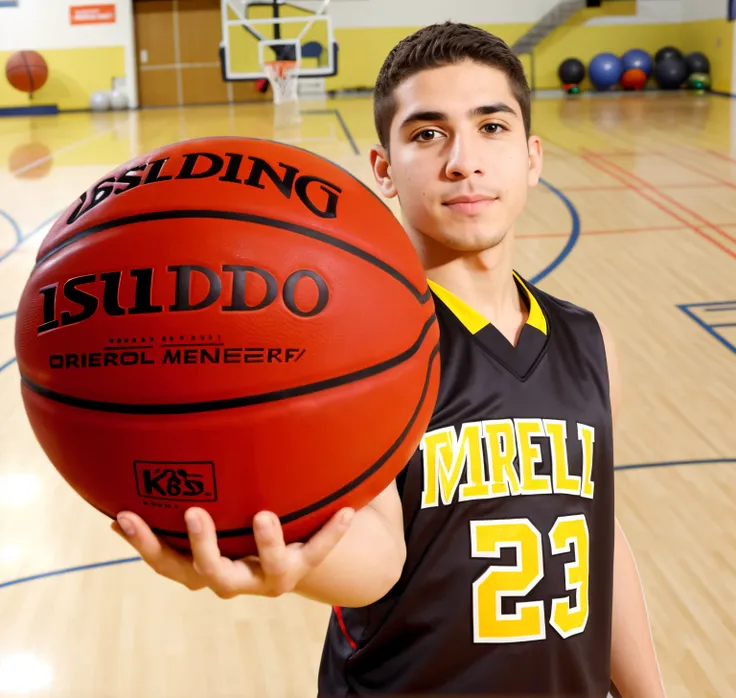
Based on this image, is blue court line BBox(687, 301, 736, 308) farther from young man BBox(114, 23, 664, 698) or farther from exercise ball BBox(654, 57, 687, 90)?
exercise ball BBox(654, 57, 687, 90)

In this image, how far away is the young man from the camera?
1.26 metres

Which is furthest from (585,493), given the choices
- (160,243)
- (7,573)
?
(7,573)

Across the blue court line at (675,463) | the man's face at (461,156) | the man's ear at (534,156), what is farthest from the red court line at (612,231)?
the man's face at (461,156)

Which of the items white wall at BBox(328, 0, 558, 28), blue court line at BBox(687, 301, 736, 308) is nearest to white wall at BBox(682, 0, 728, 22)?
white wall at BBox(328, 0, 558, 28)

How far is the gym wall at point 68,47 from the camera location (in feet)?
47.5

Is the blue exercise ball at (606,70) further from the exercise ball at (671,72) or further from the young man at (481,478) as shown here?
the young man at (481,478)

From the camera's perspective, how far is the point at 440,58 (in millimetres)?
1314

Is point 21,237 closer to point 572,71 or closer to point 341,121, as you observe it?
point 341,121

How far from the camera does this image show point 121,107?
1482cm

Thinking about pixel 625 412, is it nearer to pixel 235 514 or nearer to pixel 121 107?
pixel 235 514

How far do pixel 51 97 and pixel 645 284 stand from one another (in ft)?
40.5

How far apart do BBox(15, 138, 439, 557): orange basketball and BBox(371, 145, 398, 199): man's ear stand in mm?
448

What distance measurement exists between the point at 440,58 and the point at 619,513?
5.69ft

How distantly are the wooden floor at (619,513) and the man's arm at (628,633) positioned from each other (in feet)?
2.23
